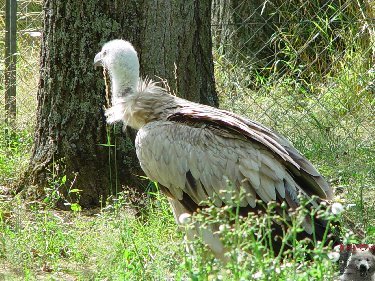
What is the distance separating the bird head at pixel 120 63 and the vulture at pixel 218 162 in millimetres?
467

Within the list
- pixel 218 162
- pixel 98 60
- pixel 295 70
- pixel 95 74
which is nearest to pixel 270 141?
pixel 218 162

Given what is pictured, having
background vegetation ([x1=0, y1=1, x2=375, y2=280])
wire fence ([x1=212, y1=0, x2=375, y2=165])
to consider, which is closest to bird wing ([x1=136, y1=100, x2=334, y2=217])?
background vegetation ([x1=0, y1=1, x2=375, y2=280])

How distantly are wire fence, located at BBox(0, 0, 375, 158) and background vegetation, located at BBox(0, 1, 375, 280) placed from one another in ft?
0.05

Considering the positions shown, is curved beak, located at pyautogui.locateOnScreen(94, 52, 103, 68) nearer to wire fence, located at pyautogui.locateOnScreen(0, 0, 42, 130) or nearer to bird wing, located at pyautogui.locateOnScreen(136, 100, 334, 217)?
bird wing, located at pyautogui.locateOnScreen(136, 100, 334, 217)

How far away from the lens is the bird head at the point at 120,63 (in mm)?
6074

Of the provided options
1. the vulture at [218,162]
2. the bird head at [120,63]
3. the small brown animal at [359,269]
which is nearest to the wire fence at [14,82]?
the bird head at [120,63]

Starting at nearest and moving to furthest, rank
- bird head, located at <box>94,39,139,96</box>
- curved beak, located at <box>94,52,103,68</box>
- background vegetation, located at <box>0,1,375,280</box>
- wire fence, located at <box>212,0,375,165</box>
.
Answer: background vegetation, located at <box>0,1,375,280</box>
bird head, located at <box>94,39,139,96</box>
curved beak, located at <box>94,52,103,68</box>
wire fence, located at <box>212,0,375,165</box>

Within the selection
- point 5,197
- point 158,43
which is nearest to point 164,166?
point 158,43

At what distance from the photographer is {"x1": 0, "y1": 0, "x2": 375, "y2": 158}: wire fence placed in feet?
27.7

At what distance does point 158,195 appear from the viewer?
6383 millimetres

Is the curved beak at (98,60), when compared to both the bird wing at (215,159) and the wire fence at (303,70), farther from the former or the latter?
the wire fence at (303,70)

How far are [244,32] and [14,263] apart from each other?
4.94 m

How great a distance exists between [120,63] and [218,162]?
111 cm

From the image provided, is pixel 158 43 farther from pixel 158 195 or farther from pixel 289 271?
pixel 289 271
